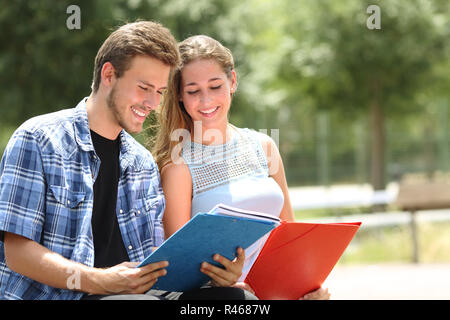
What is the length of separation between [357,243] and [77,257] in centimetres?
640

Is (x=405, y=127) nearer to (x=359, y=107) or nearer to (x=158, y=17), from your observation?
(x=359, y=107)

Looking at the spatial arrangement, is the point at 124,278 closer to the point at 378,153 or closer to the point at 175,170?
the point at 175,170

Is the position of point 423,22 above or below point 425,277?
above

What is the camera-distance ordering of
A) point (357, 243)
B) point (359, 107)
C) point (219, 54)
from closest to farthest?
1. point (219, 54)
2. point (357, 243)
3. point (359, 107)

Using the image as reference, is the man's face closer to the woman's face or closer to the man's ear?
the man's ear

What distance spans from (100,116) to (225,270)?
2.35 feet

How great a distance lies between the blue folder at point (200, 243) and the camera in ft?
5.95

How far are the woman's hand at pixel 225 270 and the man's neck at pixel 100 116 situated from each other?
2.02 ft

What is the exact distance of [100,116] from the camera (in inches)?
87.0

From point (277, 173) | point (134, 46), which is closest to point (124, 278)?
point (134, 46)

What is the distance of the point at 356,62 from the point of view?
9695 mm

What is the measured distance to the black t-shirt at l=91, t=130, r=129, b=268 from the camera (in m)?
2.13

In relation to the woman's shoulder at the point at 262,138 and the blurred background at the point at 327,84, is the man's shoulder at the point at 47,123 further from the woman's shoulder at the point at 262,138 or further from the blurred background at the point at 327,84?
the blurred background at the point at 327,84
